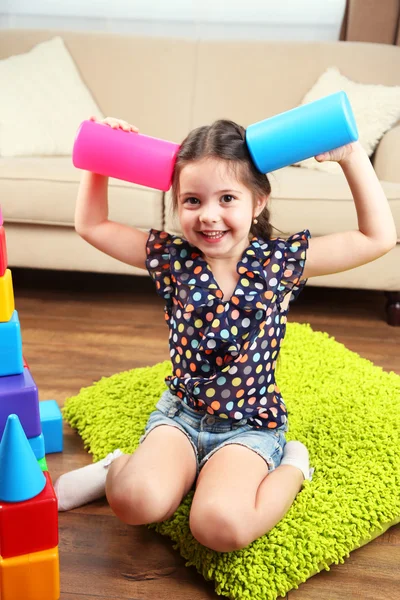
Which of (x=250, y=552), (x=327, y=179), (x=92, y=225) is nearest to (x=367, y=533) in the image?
(x=250, y=552)

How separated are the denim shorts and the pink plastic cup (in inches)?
17.0

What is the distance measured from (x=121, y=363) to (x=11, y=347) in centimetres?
87

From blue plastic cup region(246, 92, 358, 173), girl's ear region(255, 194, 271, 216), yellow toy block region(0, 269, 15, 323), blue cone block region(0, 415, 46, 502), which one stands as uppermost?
blue plastic cup region(246, 92, 358, 173)

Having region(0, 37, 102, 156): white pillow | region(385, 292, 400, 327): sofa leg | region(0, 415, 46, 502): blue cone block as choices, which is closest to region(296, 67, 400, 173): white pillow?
region(385, 292, 400, 327): sofa leg

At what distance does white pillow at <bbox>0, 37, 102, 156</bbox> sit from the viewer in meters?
2.50

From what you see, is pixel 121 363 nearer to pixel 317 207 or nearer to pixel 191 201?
pixel 317 207

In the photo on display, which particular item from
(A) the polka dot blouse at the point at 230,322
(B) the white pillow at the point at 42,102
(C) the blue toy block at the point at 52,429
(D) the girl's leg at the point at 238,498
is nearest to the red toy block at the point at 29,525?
(D) the girl's leg at the point at 238,498

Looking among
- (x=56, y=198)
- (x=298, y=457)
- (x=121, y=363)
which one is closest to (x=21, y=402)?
(x=298, y=457)

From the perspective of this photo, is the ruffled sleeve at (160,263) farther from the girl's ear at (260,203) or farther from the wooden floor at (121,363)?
the wooden floor at (121,363)

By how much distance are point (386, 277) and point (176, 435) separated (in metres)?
1.21

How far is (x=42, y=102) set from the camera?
2.60 metres

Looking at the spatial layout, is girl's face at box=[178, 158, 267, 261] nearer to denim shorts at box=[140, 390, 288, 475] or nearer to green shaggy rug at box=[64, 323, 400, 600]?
denim shorts at box=[140, 390, 288, 475]

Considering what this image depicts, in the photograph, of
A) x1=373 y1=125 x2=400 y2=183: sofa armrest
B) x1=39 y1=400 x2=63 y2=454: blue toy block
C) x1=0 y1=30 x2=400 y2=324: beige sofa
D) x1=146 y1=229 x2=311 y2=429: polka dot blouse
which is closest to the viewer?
x1=146 y1=229 x2=311 y2=429: polka dot blouse

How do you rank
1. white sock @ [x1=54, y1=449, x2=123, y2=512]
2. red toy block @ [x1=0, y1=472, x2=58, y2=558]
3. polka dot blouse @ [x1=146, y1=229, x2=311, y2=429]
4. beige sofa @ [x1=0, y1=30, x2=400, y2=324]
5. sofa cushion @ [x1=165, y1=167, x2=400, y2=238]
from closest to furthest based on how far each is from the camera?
red toy block @ [x1=0, y1=472, x2=58, y2=558], polka dot blouse @ [x1=146, y1=229, x2=311, y2=429], white sock @ [x1=54, y1=449, x2=123, y2=512], sofa cushion @ [x1=165, y1=167, x2=400, y2=238], beige sofa @ [x1=0, y1=30, x2=400, y2=324]
